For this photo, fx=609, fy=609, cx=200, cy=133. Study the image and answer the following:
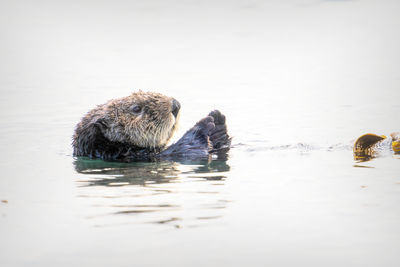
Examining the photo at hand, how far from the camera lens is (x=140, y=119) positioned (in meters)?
6.69

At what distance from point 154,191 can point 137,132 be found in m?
1.58

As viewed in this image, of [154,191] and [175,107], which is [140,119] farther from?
[154,191]

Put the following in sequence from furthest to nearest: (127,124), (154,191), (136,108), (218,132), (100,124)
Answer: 1. (218,132)
2. (136,108)
3. (127,124)
4. (100,124)
5. (154,191)

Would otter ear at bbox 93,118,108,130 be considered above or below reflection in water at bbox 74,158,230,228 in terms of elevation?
above

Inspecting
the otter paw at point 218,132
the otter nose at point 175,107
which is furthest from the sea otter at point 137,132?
the otter paw at point 218,132

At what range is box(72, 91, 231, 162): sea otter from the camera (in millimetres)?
6625

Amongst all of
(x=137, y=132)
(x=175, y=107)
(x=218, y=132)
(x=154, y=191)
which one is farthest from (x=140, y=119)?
(x=154, y=191)

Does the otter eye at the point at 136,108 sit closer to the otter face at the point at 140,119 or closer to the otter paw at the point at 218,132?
the otter face at the point at 140,119

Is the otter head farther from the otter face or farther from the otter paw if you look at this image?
the otter paw

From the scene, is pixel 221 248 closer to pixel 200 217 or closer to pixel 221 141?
pixel 200 217

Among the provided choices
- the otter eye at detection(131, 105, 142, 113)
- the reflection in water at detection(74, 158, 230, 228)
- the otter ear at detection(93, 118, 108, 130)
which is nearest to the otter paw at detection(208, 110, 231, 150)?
the reflection in water at detection(74, 158, 230, 228)

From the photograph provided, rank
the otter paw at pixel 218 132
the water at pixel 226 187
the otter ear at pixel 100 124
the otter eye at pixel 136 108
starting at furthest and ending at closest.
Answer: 1. the otter paw at pixel 218 132
2. the otter eye at pixel 136 108
3. the otter ear at pixel 100 124
4. the water at pixel 226 187

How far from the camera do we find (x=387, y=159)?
245 inches

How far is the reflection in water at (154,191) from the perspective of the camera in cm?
439
